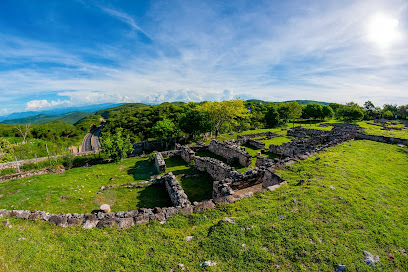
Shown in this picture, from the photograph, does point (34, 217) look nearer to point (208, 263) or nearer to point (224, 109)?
point (208, 263)

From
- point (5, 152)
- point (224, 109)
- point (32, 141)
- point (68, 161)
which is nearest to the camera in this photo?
point (68, 161)

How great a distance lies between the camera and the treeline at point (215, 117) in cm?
3552

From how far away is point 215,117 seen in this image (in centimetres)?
3744

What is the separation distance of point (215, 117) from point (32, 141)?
4860cm

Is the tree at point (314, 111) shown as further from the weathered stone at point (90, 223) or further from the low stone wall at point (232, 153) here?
the weathered stone at point (90, 223)

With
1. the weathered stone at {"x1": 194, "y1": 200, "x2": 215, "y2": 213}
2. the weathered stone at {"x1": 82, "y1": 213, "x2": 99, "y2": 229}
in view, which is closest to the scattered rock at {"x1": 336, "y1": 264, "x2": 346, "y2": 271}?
the weathered stone at {"x1": 194, "y1": 200, "x2": 215, "y2": 213}

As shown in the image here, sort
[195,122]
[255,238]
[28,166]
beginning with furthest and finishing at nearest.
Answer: [195,122] < [28,166] < [255,238]

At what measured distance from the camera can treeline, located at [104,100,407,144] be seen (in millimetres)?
35522

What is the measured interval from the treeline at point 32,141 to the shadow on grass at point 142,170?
15840 mm

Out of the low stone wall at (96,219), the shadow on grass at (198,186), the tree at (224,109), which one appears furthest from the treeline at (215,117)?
the low stone wall at (96,219)

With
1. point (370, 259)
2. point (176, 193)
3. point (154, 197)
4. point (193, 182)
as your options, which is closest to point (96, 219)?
point (176, 193)

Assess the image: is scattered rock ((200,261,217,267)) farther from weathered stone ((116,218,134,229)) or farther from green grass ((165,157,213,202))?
green grass ((165,157,213,202))

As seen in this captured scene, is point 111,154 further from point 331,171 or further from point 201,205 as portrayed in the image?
point 331,171

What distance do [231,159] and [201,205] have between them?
478 inches
